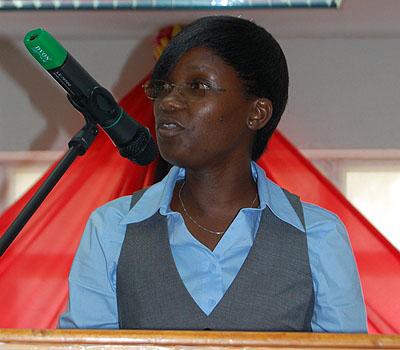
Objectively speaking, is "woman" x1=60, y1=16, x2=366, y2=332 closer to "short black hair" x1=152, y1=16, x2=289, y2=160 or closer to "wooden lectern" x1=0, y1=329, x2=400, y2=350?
"short black hair" x1=152, y1=16, x2=289, y2=160

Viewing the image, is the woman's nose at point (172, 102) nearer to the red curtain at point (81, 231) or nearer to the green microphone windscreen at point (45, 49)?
the green microphone windscreen at point (45, 49)

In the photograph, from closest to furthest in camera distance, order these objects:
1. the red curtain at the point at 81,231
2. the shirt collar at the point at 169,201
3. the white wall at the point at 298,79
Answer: the shirt collar at the point at 169,201, the red curtain at the point at 81,231, the white wall at the point at 298,79

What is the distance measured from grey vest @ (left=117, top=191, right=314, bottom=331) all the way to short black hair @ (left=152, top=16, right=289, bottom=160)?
0.75 ft

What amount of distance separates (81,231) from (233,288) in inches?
79.1

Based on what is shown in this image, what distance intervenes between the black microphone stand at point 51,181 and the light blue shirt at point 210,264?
0.21 metres

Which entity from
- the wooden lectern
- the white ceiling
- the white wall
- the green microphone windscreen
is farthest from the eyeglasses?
the white wall

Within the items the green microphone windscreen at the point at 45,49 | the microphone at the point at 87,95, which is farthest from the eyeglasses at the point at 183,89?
the green microphone windscreen at the point at 45,49

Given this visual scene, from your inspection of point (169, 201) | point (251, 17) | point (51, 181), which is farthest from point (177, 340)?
point (251, 17)

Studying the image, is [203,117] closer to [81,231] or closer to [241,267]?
[241,267]

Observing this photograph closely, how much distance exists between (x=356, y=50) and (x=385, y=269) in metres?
0.99

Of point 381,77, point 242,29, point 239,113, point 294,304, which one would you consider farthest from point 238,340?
point 381,77

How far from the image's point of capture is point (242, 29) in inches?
53.8

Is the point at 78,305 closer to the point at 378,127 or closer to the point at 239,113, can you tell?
the point at 239,113

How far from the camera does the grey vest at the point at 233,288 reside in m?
1.20
